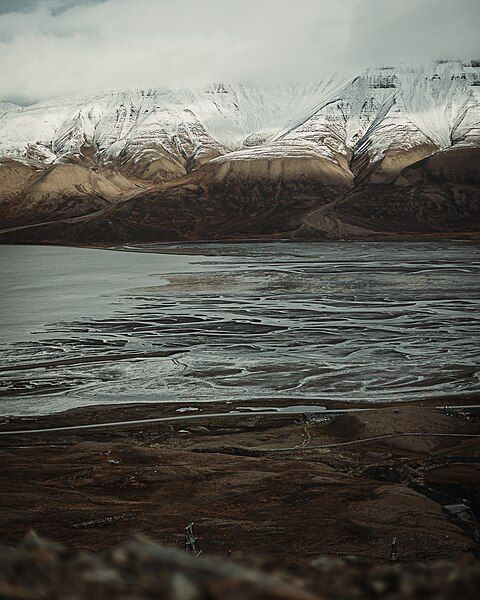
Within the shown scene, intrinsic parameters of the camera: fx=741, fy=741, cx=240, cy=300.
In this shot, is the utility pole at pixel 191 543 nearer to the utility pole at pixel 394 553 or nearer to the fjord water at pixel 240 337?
the utility pole at pixel 394 553

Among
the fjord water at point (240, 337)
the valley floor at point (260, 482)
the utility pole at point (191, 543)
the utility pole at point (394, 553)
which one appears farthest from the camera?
the fjord water at point (240, 337)

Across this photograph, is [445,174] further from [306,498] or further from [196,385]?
[306,498]

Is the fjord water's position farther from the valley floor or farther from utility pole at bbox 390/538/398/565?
utility pole at bbox 390/538/398/565

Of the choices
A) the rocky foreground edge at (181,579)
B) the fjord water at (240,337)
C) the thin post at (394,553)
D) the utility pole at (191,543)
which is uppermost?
the rocky foreground edge at (181,579)

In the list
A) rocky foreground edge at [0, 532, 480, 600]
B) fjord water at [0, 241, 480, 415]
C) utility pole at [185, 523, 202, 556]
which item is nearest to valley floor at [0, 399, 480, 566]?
utility pole at [185, 523, 202, 556]

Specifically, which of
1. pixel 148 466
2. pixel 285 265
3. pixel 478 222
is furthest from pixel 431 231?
pixel 148 466

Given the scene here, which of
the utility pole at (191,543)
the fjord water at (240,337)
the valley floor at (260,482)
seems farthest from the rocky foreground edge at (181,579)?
the fjord water at (240,337)

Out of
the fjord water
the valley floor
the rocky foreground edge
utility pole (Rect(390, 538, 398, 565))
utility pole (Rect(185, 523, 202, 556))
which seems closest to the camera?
the rocky foreground edge
